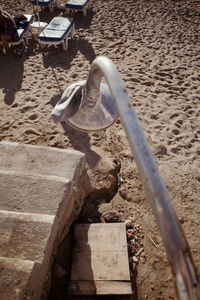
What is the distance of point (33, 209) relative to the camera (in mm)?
2328

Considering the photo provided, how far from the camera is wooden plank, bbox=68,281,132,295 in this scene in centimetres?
254

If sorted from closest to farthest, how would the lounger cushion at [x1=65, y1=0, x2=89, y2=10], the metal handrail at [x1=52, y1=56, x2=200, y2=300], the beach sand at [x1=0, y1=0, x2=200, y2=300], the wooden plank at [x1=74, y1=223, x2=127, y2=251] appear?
the metal handrail at [x1=52, y1=56, x2=200, y2=300]
the wooden plank at [x1=74, y1=223, x2=127, y2=251]
the beach sand at [x1=0, y1=0, x2=200, y2=300]
the lounger cushion at [x1=65, y1=0, x2=89, y2=10]

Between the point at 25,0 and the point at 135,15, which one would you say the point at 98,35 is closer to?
the point at 135,15

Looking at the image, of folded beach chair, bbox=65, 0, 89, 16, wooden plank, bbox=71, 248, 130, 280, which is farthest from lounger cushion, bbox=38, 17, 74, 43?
wooden plank, bbox=71, 248, 130, 280

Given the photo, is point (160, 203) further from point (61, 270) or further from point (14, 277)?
point (61, 270)

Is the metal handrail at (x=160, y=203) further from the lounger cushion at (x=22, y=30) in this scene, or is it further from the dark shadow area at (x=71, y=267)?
the lounger cushion at (x=22, y=30)

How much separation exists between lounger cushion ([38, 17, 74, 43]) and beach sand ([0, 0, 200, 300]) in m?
0.47

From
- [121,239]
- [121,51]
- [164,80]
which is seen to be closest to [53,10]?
[121,51]

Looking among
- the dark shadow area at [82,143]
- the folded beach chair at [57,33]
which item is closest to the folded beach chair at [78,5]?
the folded beach chair at [57,33]

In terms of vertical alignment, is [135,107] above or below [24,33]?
below

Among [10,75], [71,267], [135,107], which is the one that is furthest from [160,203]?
[10,75]

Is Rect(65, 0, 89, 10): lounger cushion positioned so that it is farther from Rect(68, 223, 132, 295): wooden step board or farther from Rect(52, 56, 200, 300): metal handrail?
Rect(52, 56, 200, 300): metal handrail

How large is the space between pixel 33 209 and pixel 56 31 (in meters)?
6.21

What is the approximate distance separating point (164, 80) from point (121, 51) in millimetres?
1854
